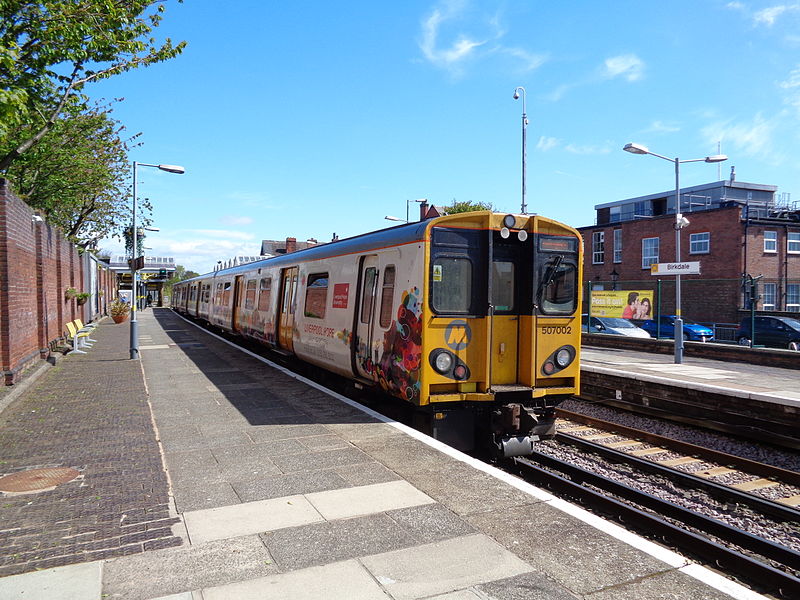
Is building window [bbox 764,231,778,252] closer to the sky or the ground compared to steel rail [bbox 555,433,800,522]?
closer to the sky

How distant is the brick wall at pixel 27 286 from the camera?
10.1 m

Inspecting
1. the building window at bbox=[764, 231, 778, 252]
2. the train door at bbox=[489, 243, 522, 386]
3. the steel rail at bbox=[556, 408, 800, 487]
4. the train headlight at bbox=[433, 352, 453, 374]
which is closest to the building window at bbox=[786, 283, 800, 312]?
the building window at bbox=[764, 231, 778, 252]

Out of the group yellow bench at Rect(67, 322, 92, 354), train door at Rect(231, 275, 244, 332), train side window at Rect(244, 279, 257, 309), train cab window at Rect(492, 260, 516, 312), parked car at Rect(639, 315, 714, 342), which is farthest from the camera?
parked car at Rect(639, 315, 714, 342)

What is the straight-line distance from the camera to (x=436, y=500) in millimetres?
5016

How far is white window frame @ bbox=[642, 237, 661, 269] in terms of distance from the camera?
33625 mm

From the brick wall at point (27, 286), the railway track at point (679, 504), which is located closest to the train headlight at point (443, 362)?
the railway track at point (679, 504)

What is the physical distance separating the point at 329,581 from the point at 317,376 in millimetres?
8760

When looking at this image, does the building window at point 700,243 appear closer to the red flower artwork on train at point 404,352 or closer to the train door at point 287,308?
the train door at point 287,308

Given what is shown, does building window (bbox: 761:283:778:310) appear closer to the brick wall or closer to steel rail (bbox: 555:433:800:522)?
steel rail (bbox: 555:433:800:522)

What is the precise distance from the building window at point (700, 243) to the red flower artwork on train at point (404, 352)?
28427 mm

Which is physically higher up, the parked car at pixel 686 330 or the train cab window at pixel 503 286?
the train cab window at pixel 503 286

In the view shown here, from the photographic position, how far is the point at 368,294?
8547mm

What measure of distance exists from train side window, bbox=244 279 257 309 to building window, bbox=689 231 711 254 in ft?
81.8

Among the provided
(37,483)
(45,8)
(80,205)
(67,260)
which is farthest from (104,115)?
(37,483)
